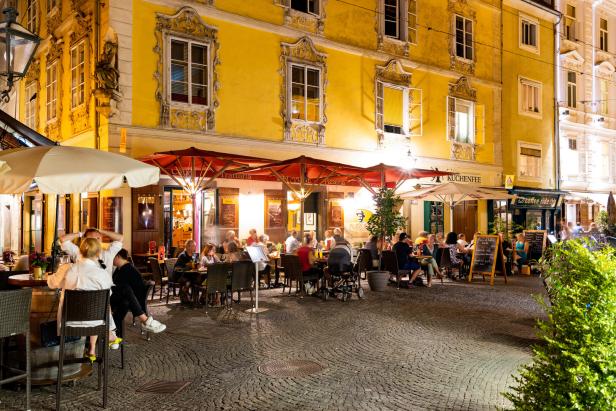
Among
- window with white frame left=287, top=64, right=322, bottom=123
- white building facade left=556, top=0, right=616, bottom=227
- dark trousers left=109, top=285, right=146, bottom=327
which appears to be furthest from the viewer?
white building facade left=556, top=0, right=616, bottom=227

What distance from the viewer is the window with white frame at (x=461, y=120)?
71.2 ft

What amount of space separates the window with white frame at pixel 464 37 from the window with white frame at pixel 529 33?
3564 mm

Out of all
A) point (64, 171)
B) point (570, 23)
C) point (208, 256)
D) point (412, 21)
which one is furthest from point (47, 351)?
point (570, 23)

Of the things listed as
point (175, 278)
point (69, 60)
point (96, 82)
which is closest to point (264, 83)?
point (96, 82)

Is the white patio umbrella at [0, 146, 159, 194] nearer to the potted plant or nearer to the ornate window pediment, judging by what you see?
the potted plant

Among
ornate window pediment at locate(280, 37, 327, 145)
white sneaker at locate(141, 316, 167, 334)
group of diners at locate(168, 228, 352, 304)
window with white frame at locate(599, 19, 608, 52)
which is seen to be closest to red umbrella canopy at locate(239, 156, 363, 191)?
ornate window pediment at locate(280, 37, 327, 145)

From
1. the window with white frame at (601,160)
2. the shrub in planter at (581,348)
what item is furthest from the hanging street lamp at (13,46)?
the window with white frame at (601,160)

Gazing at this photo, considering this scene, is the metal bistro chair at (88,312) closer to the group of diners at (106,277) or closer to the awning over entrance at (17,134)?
the group of diners at (106,277)

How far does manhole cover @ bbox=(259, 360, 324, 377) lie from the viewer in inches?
240

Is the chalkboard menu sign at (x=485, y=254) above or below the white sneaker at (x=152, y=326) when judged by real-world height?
above

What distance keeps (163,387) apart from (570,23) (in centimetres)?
2836

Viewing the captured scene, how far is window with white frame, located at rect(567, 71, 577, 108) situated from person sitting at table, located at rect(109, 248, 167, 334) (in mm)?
25503

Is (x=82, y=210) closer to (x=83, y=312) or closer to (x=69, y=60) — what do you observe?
(x=69, y=60)

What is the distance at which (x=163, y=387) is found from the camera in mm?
5617
